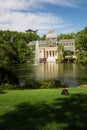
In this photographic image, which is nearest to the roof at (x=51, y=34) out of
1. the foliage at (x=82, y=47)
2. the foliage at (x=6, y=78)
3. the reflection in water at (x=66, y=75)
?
the foliage at (x=82, y=47)

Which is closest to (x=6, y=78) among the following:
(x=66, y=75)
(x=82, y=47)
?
(x=66, y=75)

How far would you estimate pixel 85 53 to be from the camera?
2360 inches

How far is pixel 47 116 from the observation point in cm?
700

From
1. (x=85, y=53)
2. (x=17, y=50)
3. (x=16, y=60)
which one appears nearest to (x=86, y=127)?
(x=85, y=53)

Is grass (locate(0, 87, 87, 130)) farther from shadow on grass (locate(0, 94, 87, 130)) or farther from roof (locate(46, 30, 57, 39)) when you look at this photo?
roof (locate(46, 30, 57, 39))

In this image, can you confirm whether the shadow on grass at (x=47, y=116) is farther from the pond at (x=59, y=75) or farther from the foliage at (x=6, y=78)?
the pond at (x=59, y=75)

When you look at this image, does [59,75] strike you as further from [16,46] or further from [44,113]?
[16,46]

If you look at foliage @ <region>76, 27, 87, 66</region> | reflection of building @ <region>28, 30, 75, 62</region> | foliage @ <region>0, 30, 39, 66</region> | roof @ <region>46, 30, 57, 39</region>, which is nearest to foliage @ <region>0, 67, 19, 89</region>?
foliage @ <region>0, 30, 39, 66</region>

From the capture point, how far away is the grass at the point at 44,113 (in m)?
6.34

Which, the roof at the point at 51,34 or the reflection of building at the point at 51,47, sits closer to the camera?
the reflection of building at the point at 51,47

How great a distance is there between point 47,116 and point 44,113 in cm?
28

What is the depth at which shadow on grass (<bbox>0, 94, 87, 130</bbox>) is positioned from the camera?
6324 millimetres

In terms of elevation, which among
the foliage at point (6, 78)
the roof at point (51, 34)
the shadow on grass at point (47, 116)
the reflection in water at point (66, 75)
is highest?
the roof at point (51, 34)

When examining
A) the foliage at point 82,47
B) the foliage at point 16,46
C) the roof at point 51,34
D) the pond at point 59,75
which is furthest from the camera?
the roof at point 51,34
